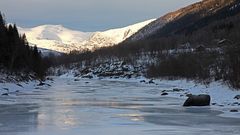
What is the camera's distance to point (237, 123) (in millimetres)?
19047

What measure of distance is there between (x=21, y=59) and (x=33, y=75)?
7220 mm

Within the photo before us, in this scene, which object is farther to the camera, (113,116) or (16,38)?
(16,38)

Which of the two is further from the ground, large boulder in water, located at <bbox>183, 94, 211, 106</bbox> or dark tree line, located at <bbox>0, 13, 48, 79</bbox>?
dark tree line, located at <bbox>0, 13, 48, 79</bbox>

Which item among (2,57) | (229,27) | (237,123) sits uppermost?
(229,27)

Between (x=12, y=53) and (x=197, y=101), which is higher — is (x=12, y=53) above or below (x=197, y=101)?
above

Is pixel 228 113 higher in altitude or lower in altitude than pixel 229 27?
lower

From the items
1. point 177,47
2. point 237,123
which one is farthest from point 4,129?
point 177,47

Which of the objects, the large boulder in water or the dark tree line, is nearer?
the large boulder in water

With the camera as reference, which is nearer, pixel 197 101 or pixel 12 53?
pixel 197 101

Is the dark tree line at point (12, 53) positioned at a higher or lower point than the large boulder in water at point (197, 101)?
higher

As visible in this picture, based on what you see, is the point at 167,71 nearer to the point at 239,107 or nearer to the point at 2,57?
the point at 2,57

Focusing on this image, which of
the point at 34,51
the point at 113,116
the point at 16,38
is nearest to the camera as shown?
the point at 113,116

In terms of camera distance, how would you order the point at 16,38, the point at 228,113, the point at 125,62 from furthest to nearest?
the point at 125,62, the point at 16,38, the point at 228,113

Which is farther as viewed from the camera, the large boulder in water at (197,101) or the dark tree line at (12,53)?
the dark tree line at (12,53)
